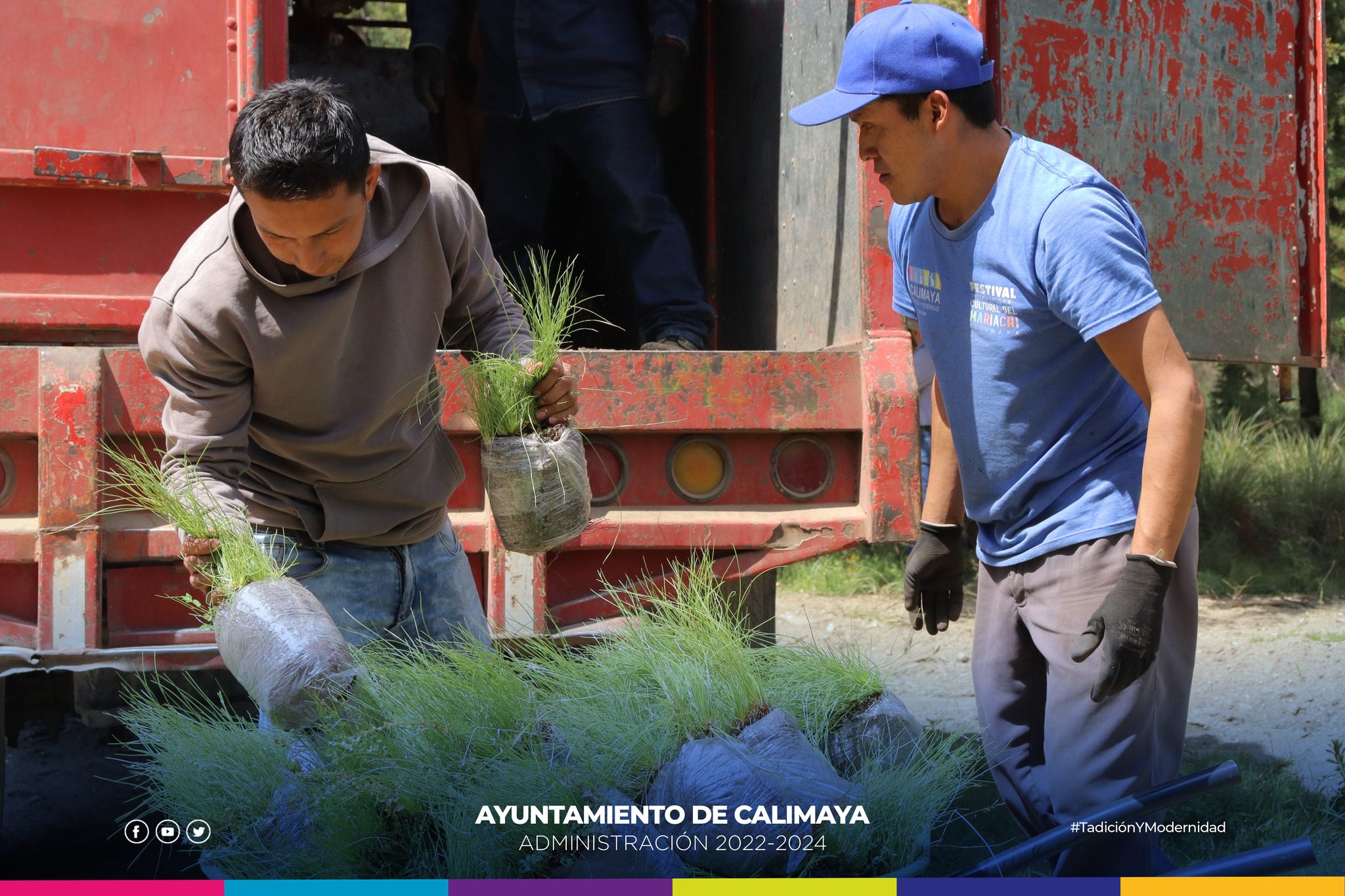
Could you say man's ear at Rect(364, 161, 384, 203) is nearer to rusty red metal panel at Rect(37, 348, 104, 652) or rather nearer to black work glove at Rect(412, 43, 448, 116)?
rusty red metal panel at Rect(37, 348, 104, 652)

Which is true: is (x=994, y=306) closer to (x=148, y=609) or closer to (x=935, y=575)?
(x=935, y=575)

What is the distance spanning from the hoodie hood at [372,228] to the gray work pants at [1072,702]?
136cm

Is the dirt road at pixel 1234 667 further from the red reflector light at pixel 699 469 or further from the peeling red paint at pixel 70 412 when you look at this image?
the peeling red paint at pixel 70 412

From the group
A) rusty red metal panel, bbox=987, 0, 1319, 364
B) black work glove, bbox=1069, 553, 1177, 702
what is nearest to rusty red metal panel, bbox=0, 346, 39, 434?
black work glove, bbox=1069, 553, 1177, 702

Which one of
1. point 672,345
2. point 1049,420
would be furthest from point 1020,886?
point 672,345

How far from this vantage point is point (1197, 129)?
3.83m

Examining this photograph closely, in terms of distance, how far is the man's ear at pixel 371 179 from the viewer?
7.61 feet

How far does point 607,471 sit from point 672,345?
68 cm

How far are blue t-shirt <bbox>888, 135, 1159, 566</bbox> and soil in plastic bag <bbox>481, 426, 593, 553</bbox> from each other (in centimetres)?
76

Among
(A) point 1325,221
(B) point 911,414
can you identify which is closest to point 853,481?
(B) point 911,414

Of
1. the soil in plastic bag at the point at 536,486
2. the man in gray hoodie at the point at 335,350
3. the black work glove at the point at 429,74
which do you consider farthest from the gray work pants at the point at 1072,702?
the black work glove at the point at 429,74

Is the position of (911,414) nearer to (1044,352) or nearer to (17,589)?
(1044,352)

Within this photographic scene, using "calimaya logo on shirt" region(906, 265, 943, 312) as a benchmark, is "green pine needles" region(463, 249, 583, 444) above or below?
below

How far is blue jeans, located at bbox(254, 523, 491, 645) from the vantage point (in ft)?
8.41
